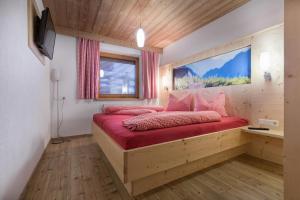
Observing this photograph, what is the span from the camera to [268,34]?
2.08m

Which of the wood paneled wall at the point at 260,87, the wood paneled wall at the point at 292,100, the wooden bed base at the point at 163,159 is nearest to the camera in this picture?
the wood paneled wall at the point at 292,100

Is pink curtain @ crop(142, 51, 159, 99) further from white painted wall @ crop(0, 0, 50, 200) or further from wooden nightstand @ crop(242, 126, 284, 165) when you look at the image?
white painted wall @ crop(0, 0, 50, 200)

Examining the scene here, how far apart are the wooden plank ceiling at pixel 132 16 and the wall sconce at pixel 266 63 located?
3.22 ft

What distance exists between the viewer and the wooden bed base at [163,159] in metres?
1.28

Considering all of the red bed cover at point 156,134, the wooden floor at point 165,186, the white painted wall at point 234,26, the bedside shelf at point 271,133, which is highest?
the white painted wall at point 234,26

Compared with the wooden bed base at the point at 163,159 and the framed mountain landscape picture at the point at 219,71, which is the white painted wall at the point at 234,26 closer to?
the framed mountain landscape picture at the point at 219,71

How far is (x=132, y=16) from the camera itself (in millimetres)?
2725

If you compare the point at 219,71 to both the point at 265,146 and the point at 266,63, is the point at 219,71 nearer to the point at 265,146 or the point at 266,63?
the point at 266,63

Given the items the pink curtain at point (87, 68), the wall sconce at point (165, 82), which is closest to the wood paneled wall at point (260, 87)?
the wall sconce at point (165, 82)

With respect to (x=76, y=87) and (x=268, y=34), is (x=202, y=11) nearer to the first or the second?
(x=268, y=34)

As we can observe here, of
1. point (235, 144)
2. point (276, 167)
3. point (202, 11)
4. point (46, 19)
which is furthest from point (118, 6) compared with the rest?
point (276, 167)

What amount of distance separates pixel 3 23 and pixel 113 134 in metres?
1.24

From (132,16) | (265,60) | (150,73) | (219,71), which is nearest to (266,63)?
(265,60)

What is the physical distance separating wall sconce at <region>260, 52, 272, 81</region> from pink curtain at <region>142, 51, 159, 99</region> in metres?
2.69
